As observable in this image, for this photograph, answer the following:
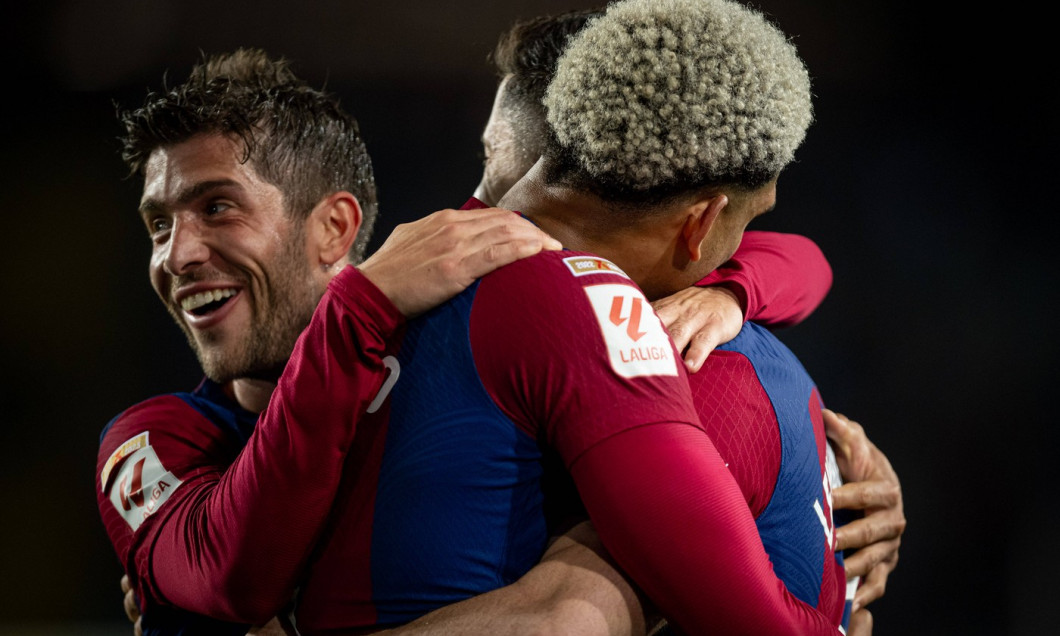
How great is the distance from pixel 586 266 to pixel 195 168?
1.09 metres

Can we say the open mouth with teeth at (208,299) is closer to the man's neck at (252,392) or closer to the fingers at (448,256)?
the man's neck at (252,392)

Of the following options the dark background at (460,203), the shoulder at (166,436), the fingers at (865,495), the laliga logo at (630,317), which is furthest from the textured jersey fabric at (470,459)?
the dark background at (460,203)

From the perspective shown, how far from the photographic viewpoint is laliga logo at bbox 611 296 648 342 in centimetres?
94

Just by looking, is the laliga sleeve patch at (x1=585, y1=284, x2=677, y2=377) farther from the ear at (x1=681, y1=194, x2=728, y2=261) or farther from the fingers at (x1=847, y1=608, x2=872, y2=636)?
the fingers at (x1=847, y1=608, x2=872, y2=636)

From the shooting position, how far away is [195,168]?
1778 mm

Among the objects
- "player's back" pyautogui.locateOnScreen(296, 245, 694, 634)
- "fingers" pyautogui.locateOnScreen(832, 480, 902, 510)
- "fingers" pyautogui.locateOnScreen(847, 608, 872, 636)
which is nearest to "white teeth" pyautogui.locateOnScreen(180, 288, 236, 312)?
"player's back" pyautogui.locateOnScreen(296, 245, 694, 634)

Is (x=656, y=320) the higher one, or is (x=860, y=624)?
(x=656, y=320)

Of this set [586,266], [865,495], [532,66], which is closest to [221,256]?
A: [532,66]

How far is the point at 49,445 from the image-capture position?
144 inches

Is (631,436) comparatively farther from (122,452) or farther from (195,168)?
(195,168)

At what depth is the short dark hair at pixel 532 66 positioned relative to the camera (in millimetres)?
1303

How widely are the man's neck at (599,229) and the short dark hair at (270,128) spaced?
88 centimetres

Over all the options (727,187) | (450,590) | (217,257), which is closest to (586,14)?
(727,187)

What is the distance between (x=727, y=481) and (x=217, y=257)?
1203mm
